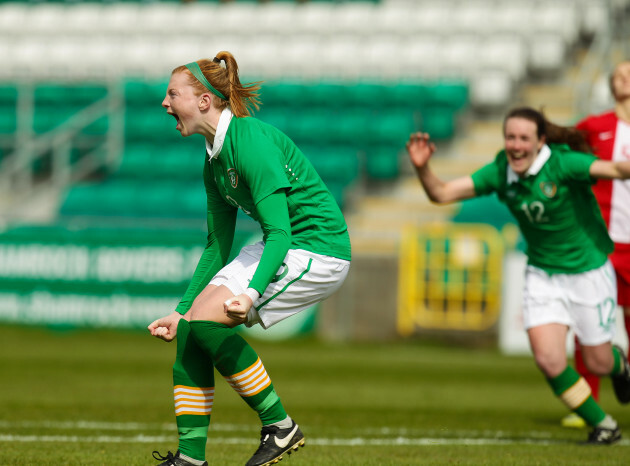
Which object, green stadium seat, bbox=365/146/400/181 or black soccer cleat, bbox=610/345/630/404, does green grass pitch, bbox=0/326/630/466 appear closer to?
black soccer cleat, bbox=610/345/630/404

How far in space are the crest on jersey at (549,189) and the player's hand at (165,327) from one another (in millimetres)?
2569

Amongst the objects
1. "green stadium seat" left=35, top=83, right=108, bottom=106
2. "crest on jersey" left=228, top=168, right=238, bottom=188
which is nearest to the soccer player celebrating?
"crest on jersey" left=228, top=168, right=238, bottom=188

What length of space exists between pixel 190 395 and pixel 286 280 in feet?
2.18

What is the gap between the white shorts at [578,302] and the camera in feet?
20.6

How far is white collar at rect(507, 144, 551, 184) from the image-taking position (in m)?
6.15

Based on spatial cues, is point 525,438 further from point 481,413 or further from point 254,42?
point 254,42

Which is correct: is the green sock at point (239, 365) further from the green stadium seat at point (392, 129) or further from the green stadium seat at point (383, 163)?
the green stadium seat at point (392, 129)

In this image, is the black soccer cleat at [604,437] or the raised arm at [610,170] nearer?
the raised arm at [610,170]

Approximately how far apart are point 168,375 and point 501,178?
5.09 meters

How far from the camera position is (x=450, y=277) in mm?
14391

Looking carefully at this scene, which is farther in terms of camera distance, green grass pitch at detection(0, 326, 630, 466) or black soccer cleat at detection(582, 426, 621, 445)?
black soccer cleat at detection(582, 426, 621, 445)

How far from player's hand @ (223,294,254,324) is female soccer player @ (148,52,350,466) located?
0.06 metres

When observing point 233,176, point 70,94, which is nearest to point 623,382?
point 233,176

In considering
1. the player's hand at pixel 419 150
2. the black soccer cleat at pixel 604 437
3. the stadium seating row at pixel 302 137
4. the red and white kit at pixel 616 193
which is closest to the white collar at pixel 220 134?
the player's hand at pixel 419 150
